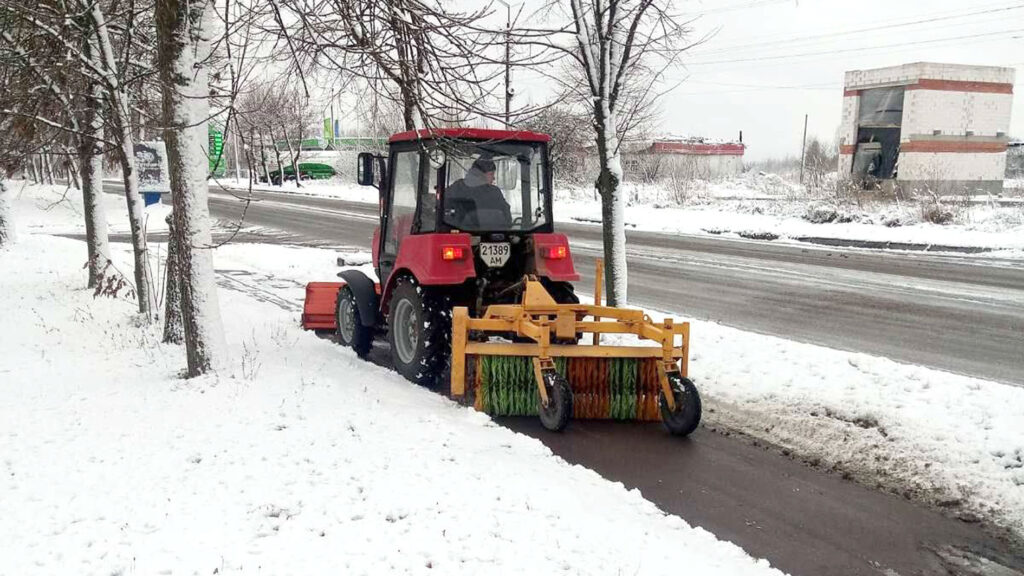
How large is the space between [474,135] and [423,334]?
70.3 inches

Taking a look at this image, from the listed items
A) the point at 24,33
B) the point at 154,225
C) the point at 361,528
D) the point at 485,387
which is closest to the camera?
the point at 361,528

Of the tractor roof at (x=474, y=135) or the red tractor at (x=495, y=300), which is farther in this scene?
the tractor roof at (x=474, y=135)

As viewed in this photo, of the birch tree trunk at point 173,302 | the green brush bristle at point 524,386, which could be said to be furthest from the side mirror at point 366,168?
the green brush bristle at point 524,386

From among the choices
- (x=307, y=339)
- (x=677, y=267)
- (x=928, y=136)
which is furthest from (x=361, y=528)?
(x=928, y=136)

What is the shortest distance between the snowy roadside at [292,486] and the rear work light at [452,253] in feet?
3.86

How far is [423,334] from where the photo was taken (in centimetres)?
663

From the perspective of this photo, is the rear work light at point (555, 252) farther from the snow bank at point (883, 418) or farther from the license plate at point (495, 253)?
the snow bank at point (883, 418)

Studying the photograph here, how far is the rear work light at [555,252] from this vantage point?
6.83 m

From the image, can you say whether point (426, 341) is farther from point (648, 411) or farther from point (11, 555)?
point (11, 555)

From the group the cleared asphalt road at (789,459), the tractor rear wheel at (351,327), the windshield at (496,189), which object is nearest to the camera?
the cleared asphalt road at (789,459)

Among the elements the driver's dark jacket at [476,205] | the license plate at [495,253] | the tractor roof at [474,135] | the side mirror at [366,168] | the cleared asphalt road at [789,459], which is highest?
the tractor roof at [474,135]

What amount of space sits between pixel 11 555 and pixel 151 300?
701cm

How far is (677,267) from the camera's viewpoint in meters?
15.8

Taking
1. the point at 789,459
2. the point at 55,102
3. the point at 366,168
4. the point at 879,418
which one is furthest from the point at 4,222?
the point at 879,418
